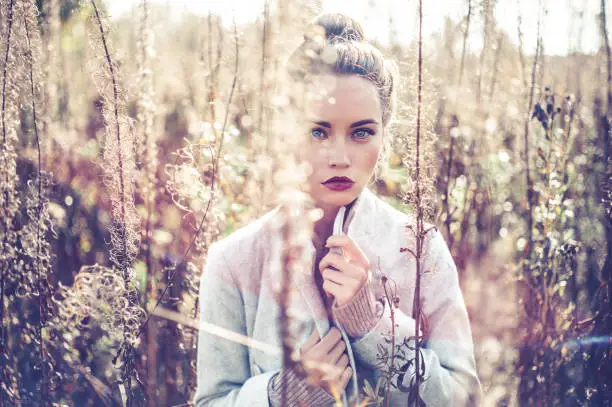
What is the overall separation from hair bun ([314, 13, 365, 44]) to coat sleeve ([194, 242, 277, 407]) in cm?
66

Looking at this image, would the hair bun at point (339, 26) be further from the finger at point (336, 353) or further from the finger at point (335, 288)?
the finger at point (336, 353)

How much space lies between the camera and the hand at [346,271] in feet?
4.01

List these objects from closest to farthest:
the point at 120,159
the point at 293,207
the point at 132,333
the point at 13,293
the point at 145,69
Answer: the point at 293,207, the point at 120,159, the point at 132,333, the point at 145,69, the point at 13,293

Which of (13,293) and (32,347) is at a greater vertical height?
(13,293)

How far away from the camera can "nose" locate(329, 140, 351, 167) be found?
4.24ft

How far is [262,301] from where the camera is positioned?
4.63 ft

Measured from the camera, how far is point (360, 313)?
1271 mm

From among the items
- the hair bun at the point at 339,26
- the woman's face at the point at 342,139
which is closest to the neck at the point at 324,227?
the woman's face at the point at 342,139

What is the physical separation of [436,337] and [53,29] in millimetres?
1707

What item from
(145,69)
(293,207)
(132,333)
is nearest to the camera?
(293,207)

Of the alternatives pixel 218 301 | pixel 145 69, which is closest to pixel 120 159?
pixel 145 69

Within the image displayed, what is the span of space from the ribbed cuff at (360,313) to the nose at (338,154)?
0.95 ft

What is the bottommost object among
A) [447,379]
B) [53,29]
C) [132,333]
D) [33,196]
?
[447,379]

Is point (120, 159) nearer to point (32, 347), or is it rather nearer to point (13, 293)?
point (13, 293)
